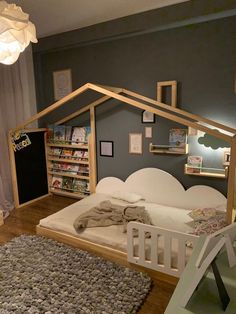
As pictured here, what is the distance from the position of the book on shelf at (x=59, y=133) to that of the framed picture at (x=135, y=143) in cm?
113

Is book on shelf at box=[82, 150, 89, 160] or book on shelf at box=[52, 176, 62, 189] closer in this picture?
book on shelf at box=[82, 150, 89, 160]

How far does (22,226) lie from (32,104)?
78.0 inches

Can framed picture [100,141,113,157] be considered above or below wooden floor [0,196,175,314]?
above

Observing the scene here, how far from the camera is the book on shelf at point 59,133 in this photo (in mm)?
3729

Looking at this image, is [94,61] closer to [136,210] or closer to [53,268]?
[136,210]

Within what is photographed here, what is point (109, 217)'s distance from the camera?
258 cm

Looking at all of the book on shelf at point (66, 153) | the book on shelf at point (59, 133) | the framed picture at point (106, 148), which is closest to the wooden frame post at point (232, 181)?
the framed picture at point (106, 148)

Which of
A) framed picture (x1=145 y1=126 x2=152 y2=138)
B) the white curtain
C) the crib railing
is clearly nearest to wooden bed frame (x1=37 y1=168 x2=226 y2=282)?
the crib railing

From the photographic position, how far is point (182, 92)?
284 centimetres

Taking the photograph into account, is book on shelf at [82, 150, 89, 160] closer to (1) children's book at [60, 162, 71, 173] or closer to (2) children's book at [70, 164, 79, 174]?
(2) children's book at [70, 164, 79, 174]

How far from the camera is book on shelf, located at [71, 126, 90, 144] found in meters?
3.54

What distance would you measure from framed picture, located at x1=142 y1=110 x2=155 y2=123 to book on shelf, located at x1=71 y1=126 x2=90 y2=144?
0.88 metres

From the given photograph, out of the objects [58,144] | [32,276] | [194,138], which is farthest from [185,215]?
[58,144]

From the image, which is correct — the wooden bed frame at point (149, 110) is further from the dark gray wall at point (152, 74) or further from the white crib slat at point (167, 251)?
the white crib slat at point (167, 251)
